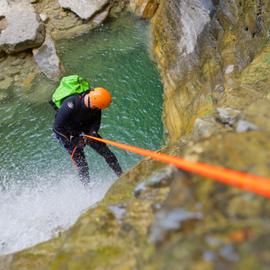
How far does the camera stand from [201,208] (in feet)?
11.0

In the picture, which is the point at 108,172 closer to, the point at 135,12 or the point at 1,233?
the point at 1,233

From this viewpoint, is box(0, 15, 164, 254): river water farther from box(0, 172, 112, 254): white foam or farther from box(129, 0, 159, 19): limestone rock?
box(129, 0, 159, 19): limestone rock

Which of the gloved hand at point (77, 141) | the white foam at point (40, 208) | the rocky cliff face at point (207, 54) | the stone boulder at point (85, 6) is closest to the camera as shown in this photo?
the gloved hand at point (77, 141)

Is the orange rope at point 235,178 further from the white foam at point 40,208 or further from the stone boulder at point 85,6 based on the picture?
the stone boulder at point 85,6

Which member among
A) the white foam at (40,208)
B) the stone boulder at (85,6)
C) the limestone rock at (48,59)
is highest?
the stone boulder at (85,6)

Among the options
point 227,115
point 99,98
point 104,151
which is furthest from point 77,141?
point 227,115

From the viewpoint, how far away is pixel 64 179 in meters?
9.73

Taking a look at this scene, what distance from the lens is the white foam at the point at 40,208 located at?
764 cm

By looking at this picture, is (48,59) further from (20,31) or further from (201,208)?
(201,208)

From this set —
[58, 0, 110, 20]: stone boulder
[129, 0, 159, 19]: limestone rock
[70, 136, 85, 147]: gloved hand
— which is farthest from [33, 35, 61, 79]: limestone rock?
[70, 136, 85, 147]: gloved hand

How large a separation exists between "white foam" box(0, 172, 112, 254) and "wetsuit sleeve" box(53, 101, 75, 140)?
5.26 ft

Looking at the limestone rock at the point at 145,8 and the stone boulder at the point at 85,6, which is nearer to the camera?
the limestone rock at the point at 145,8

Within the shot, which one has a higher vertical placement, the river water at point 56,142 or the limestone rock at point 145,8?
the limestone rock at point 145,8

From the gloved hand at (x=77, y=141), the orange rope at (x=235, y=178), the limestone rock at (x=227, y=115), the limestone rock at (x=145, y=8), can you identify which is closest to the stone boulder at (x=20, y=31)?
the limestone rock at (x=145, y=8)
